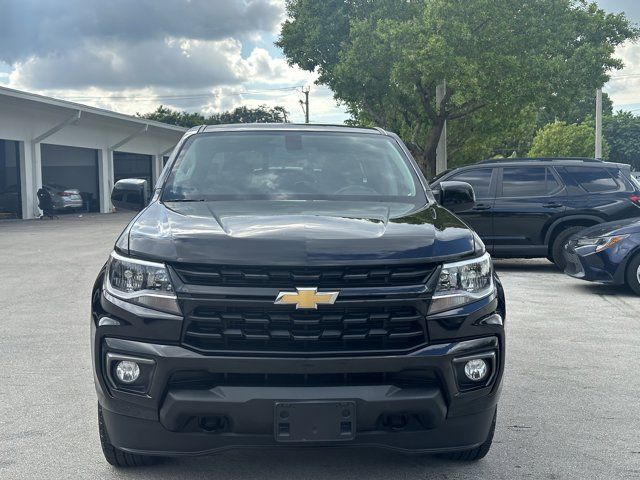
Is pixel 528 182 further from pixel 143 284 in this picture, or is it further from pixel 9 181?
pixel 9 181

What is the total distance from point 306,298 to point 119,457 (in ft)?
4.47

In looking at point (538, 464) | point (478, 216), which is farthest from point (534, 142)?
point (538, 464)

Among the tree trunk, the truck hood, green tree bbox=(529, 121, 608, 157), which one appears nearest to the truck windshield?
the truck hood

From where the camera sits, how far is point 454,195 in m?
4.97

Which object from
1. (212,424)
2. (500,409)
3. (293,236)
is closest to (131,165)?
(500,409)

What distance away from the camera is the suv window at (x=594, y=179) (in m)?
12.0

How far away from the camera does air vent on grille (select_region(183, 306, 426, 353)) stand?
3.18m

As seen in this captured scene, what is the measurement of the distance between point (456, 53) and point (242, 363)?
1980cm

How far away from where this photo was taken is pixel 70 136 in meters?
33.4

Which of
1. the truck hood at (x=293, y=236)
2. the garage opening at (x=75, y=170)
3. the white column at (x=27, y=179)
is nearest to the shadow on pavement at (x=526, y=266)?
the truck hood at (x=293, y=236)

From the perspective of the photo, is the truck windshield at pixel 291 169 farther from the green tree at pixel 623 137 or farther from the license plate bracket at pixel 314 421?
the green tree at pixel 623 137

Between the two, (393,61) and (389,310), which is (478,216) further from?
(393,61)

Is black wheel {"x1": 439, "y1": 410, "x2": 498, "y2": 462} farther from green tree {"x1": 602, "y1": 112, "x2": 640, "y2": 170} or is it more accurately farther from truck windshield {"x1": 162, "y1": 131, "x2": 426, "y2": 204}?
green tree {"x1": 602, "y1": 112, "x2": 640, "y2": 170}

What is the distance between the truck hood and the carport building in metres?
23.4
